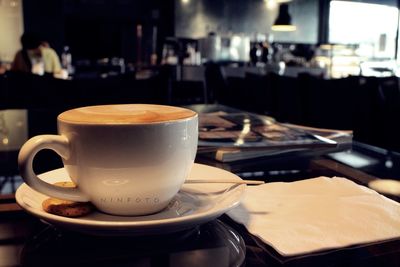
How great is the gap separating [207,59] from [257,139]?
22.3ft

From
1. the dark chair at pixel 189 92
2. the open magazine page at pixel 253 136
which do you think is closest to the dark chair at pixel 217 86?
the dark chair at pixel 189 92

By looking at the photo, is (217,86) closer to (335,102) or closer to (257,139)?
(335,102)

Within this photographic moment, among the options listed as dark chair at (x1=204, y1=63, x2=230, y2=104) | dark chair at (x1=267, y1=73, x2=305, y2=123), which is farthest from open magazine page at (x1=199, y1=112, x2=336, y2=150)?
dark chair at (x1=204, y1=63, x2=230, y2=104)

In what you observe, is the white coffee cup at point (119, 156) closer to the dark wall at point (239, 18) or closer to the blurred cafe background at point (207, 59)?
the blurred cafe background at point (207, 59)

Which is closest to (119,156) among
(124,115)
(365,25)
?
(124,115)

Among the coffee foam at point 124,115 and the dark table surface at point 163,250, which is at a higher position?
the coffee foam at point 124,115

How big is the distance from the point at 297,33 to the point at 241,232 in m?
8.51

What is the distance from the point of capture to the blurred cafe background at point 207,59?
128 centimetres

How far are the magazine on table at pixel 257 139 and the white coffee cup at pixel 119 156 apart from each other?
0.79 ft

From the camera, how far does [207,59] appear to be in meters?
7.38

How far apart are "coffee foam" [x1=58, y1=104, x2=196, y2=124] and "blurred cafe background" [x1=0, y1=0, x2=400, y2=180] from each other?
15.3 inches

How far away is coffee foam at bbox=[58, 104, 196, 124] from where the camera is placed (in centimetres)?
38

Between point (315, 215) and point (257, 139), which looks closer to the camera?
point (315, 215)

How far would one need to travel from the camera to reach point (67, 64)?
20.2ft
